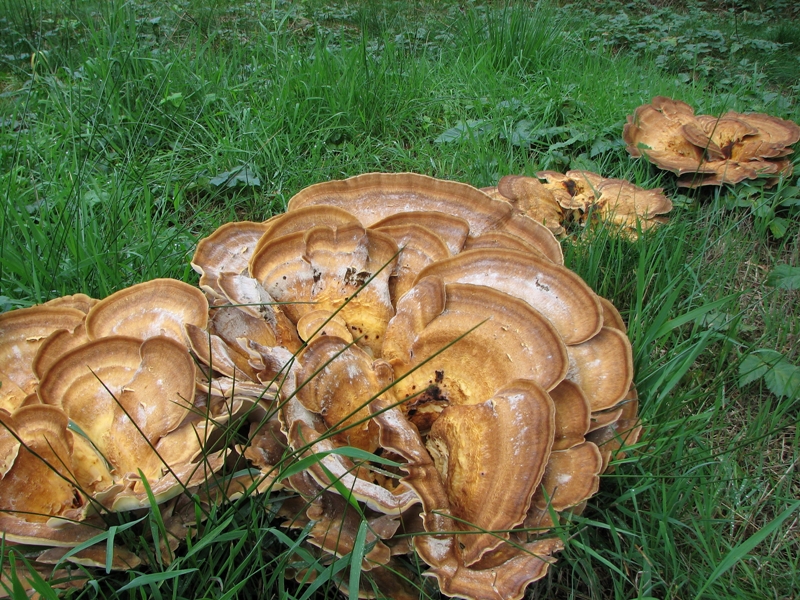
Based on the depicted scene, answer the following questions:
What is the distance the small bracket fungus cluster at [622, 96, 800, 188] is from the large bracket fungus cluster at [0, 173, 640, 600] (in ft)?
7.79

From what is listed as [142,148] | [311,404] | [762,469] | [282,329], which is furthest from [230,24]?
[762,469]

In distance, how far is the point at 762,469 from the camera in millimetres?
2771

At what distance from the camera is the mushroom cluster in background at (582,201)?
386cm

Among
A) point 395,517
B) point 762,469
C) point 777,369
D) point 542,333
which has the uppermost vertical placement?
point 542,333

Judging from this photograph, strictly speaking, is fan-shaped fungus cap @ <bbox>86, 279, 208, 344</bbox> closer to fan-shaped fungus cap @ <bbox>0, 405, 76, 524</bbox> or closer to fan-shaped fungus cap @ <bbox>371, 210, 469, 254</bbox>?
fan-shaped fungus cap @ <bbox>0, 405, 76, 524</bbox>

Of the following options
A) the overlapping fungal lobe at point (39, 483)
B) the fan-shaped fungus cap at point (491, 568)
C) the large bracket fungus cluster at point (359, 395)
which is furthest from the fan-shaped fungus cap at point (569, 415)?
the overlapping fungal lobe at point (39, 483)

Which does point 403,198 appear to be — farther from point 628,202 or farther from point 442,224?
point 628,202

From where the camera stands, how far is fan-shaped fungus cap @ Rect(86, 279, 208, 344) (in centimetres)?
236

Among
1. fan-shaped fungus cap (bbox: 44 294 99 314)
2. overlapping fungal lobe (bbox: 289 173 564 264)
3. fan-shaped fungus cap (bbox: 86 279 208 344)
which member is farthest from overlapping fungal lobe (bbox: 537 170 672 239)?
fan-shaped fungus cap (bbox: 44 294 99 314)

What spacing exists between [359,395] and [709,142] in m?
3.69

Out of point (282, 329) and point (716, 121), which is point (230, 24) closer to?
point (716, 121)

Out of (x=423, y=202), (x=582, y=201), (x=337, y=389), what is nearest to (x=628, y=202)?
(x=582, y=201)

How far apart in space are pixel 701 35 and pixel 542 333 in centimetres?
829

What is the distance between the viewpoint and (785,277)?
3.64m
